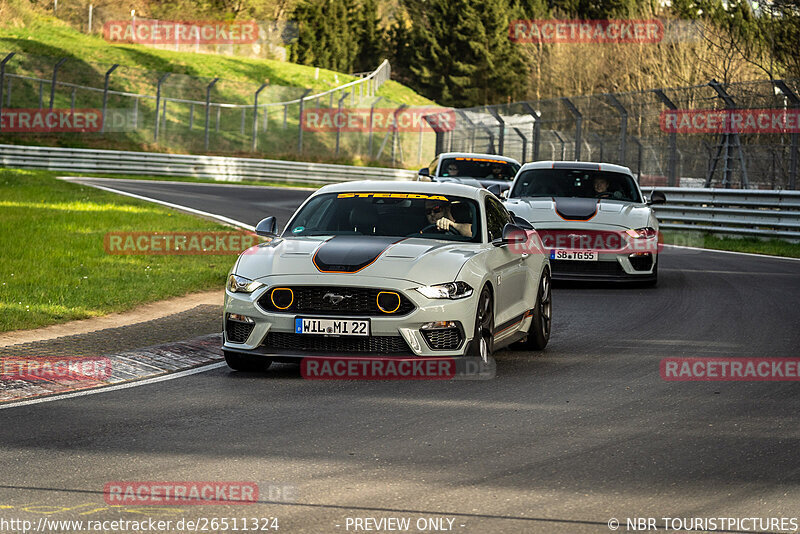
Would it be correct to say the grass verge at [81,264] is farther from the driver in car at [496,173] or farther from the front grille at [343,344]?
the driver in car at [496,173]

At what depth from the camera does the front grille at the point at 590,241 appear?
1498cm

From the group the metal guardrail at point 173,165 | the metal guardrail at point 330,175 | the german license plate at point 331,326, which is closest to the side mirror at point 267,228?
the german license plate at point 331,326

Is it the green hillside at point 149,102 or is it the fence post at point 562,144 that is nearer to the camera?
the fence post at point 562,144

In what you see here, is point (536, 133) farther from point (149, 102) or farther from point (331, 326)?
point (331, 326)

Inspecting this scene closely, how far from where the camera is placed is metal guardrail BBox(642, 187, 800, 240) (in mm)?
23616

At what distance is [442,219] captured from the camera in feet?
31.8

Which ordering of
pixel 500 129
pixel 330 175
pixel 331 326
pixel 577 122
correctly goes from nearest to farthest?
pixel 331 326 → pixel 577 122 → pixel 500 129 → pixel 330 175

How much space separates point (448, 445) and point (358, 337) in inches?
73.5

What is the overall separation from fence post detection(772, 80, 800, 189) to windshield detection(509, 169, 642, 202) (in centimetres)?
811

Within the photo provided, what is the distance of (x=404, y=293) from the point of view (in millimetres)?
8352

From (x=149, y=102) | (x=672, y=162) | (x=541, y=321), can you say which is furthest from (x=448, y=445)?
(x=149, y=102)

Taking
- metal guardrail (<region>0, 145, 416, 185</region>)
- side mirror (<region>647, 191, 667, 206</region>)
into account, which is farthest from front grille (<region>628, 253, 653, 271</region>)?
metal guardrail (<region>0, 145, 416, 185</region>)

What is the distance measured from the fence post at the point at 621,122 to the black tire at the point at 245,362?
20189 mm

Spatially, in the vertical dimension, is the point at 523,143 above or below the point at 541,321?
above
